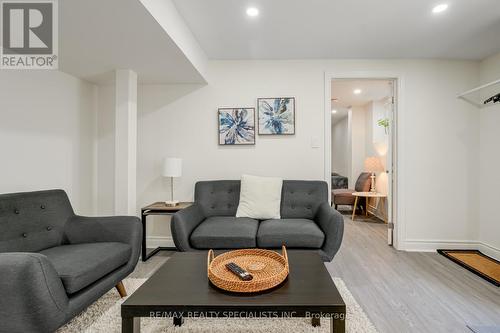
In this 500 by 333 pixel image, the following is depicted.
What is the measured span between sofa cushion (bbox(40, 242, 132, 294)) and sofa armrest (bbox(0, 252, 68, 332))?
0.53ft

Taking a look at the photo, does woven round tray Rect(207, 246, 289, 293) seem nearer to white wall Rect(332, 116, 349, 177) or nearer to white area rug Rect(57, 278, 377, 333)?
white area rug Rect(57, 278, 377, 333)

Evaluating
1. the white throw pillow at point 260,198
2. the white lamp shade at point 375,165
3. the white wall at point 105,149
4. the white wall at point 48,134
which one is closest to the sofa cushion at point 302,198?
the white throw pillow at point 260,198

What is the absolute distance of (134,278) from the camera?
98.0 inches

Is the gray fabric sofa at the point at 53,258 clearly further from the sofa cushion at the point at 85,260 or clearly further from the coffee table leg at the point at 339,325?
the coffee table leg at the point at 339,325

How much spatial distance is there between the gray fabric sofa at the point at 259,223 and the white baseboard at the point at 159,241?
82cm

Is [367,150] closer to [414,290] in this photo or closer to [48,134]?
[414,290]

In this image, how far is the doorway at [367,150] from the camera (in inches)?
136

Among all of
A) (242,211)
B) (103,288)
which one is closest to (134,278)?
(103,288)

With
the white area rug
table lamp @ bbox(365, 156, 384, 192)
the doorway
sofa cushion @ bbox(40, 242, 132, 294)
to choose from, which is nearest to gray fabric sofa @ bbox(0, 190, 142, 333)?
sofa cushion @ bbox(40, 242, 132, 294)

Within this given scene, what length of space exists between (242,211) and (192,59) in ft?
5.51

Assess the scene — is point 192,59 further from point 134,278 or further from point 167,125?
point 134,278

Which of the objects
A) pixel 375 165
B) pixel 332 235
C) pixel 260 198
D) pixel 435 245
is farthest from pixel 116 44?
pixel 375 165

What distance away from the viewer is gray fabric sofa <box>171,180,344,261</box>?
2318 mm

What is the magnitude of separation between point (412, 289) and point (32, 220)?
3.14m
